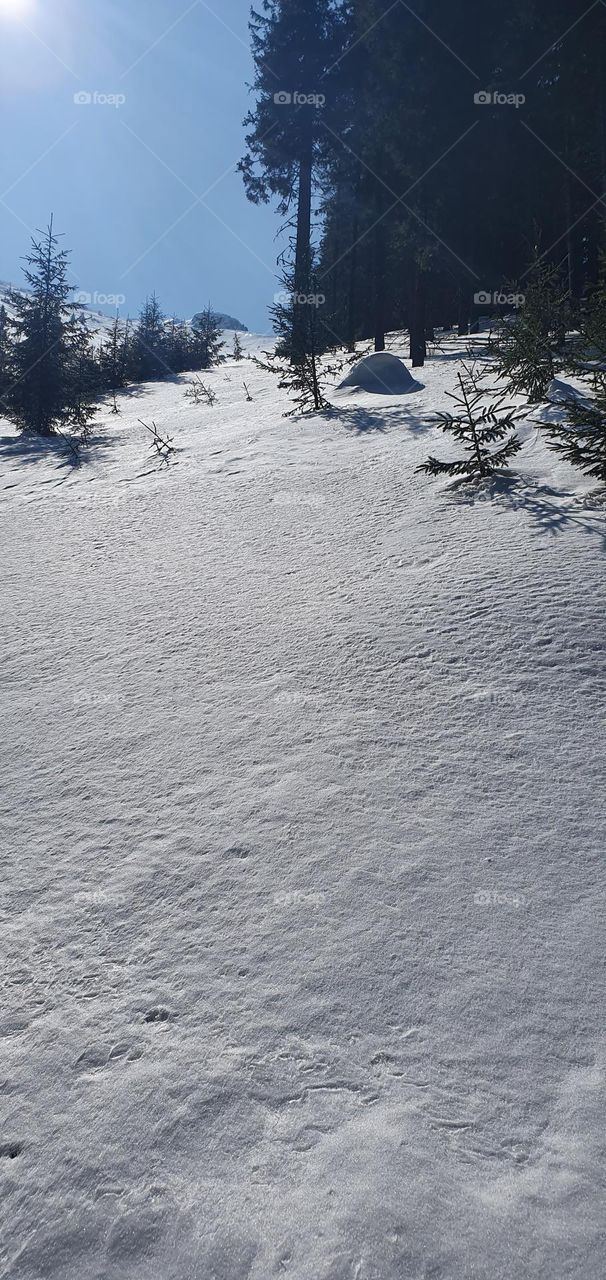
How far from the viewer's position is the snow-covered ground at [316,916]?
167 centimetres

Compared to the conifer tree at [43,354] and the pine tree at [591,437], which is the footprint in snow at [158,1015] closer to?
the pine tree at [591,437]

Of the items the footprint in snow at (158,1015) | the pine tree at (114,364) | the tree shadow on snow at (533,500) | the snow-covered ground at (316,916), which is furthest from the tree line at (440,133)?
the footprint in snow at (158,1015)

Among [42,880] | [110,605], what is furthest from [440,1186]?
[110,605]

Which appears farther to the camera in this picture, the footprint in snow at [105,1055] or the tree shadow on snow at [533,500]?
the tree shadow on snow at [533,500]

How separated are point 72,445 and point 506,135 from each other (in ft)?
61.0

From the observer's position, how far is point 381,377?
11.7 metres

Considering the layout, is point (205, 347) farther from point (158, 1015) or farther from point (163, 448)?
point (158, 1015)

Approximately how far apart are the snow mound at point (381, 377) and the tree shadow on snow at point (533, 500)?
6.08 m

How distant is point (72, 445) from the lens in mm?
10695

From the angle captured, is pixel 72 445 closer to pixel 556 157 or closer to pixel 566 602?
pixel 566 602

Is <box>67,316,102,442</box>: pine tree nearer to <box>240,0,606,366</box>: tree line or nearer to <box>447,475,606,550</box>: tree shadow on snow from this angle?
<box>240,0,606,366</box>: tree line

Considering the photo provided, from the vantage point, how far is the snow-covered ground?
1670 mm

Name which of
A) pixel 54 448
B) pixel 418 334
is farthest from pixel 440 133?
pixel 54 448

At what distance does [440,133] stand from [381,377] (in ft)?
45.4
